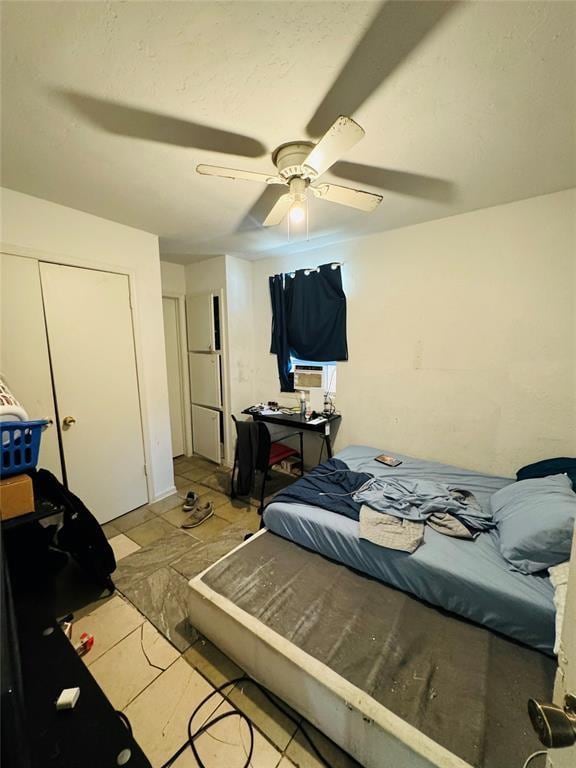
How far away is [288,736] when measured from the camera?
3.85 feet

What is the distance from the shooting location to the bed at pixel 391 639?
0.96 m

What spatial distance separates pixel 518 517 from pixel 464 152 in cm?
195

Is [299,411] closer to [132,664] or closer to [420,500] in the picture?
[420,500]

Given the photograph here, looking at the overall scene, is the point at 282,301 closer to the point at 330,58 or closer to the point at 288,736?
the point at 330,58

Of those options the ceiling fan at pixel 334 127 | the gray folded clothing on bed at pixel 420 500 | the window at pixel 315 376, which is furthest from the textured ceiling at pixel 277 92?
the gray folded clothing on bed at pixel 420 500

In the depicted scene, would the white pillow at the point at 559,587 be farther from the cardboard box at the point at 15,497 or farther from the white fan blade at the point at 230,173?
the white fan blade at the point at 230,173

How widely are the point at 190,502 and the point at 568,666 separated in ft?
8.94

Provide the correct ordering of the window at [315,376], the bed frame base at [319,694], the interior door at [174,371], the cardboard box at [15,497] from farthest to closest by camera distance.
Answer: the interior door at [174,371] < the window at [315,376] < the cardboard box at [15,497] < the bed frame base at [319,694]

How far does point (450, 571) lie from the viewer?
1340 millimetres

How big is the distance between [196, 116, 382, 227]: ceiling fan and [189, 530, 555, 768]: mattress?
1993 millimetres

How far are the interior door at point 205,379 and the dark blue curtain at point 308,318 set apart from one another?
0.76 metres

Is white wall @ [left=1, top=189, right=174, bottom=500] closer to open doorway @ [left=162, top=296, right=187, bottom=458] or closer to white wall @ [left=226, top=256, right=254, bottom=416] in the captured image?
white wall @ [left=226, top=256, right=254, bottom=416]

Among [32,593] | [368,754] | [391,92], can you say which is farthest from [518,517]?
[32,593]

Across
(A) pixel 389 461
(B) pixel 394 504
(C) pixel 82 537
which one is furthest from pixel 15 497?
(A) pixel 389 461
